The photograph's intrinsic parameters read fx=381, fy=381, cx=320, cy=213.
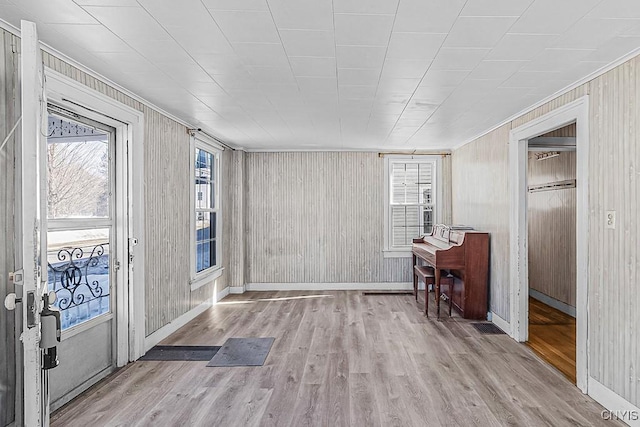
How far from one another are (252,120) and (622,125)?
10.9 feet

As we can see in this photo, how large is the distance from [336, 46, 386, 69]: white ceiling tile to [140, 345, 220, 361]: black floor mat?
2800mm

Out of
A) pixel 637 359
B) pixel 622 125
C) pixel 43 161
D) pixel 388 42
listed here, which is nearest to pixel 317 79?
pixel 388 42

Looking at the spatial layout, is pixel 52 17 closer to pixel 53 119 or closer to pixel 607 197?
pixel 53 119

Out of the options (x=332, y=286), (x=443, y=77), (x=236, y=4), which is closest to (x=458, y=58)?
(x=443, y=77)

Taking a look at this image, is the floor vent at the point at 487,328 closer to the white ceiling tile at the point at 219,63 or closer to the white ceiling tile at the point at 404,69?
the white ceiling tile at the point at 404,69

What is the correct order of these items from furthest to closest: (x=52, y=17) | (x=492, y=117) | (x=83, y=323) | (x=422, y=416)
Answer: (x=492, y=117) < (x=83, y=323) < (x=422, y=416) < (x=52, y=17)

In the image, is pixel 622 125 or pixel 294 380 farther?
pixel 294 380

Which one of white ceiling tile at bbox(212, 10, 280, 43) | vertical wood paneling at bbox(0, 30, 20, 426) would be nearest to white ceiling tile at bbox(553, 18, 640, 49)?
white ceiling tile at bbox(212, 10, 280, 43)

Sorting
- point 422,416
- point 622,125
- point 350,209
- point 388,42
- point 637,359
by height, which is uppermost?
point 388,42

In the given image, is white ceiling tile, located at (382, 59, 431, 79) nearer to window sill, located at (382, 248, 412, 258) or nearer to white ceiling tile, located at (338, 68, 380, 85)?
white ceiling tile, located at (338, 68, 380, 85)

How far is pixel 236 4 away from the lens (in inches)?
73.2

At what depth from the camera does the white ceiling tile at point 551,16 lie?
1829 mm

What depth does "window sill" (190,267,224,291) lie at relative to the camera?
4703 mm

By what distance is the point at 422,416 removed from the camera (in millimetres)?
2510
